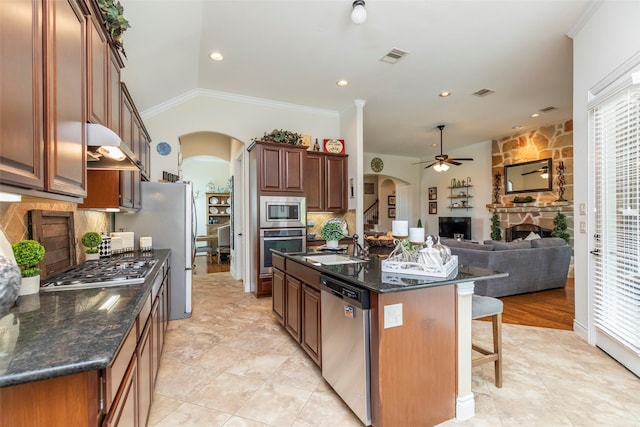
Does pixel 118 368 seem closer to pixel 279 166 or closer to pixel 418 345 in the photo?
pixel 418 345

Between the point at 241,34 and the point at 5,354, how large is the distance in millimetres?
3340

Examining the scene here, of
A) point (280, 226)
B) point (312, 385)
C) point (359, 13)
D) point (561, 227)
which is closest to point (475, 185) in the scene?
point (561, 227)

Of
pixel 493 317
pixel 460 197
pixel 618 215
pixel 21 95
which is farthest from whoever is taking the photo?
pixel 460 197

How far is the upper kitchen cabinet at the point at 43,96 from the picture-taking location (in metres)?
0.88

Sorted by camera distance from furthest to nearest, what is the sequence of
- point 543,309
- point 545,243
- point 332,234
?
point 545,243
point 543,309
point 332,234

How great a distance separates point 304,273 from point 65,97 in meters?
1.89

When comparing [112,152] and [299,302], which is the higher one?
[112,152]

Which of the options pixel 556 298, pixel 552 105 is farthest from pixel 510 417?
pixel 552 105

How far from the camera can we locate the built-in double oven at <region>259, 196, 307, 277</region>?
177 inches

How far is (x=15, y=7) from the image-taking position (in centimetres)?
91

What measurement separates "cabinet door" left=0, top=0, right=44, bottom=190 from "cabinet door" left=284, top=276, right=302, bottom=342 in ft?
6.57

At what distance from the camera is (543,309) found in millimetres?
3902

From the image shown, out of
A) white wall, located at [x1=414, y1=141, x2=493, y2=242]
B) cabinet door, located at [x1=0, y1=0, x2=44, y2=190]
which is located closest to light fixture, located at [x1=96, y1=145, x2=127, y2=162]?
cabinet door, located at [x1=0, y1=0, x2=44, y2=190]

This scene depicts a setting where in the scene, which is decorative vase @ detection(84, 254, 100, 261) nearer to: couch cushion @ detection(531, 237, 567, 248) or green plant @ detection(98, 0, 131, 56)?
green plant @ detection(98, 0, 131, 56)
